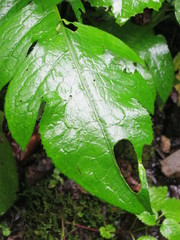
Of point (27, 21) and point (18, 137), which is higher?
point (27, 21)

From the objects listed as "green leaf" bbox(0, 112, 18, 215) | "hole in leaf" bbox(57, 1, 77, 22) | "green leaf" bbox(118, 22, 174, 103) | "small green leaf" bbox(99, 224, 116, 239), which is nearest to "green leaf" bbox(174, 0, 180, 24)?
"green leaf" bbox(118, 22, 174, 103)

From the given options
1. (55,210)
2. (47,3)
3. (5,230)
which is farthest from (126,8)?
(5,230)

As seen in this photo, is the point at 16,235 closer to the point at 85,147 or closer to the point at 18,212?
the point at 18,212

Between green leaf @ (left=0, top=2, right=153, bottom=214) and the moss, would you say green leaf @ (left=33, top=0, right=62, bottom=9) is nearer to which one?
green leaf @ (left=0, top=2, right=153, bottom=214)

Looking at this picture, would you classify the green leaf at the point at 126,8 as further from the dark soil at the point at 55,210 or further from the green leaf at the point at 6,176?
the green leaf at the point at 6,176

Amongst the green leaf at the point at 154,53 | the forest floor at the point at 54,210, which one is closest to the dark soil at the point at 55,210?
the forest floor at the point at 54,210

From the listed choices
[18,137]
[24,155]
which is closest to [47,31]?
[18,137]

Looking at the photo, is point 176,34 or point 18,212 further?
point 176,34

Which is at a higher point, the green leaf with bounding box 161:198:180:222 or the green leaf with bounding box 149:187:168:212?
the green leaf with bounding box 149:187:168:212
